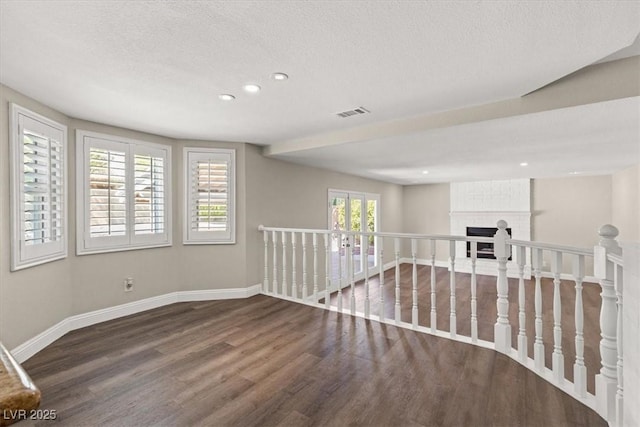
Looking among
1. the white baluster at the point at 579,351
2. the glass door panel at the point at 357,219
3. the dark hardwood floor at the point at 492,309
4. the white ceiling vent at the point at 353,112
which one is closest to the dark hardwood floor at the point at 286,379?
the white baluster at the point at 579,351

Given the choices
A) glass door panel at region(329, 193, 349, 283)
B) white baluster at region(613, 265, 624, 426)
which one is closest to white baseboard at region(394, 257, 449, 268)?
glass door panel at region(329, 193, 349, 283)

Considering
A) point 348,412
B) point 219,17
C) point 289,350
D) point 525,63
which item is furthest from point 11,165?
point 525,63

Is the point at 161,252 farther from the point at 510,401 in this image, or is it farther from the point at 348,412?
the point at 510,401

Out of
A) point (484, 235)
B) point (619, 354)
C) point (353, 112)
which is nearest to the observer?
point (619, 354)

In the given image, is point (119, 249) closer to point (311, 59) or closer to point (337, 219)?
point (311, 59)

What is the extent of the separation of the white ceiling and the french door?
9.63 feet

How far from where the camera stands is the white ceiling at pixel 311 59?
4.73 feet

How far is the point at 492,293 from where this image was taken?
17.5 feet

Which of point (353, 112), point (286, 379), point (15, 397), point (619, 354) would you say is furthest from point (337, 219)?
point (15, 397)

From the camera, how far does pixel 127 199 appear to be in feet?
11.4

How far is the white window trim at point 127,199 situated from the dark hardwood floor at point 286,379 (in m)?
0.89

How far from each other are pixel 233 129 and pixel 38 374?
273 cm

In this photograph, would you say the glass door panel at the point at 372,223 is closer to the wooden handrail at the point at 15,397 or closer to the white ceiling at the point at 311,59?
the white ceiling at the point at 311,59

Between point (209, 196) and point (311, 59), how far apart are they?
2674 millimetres
